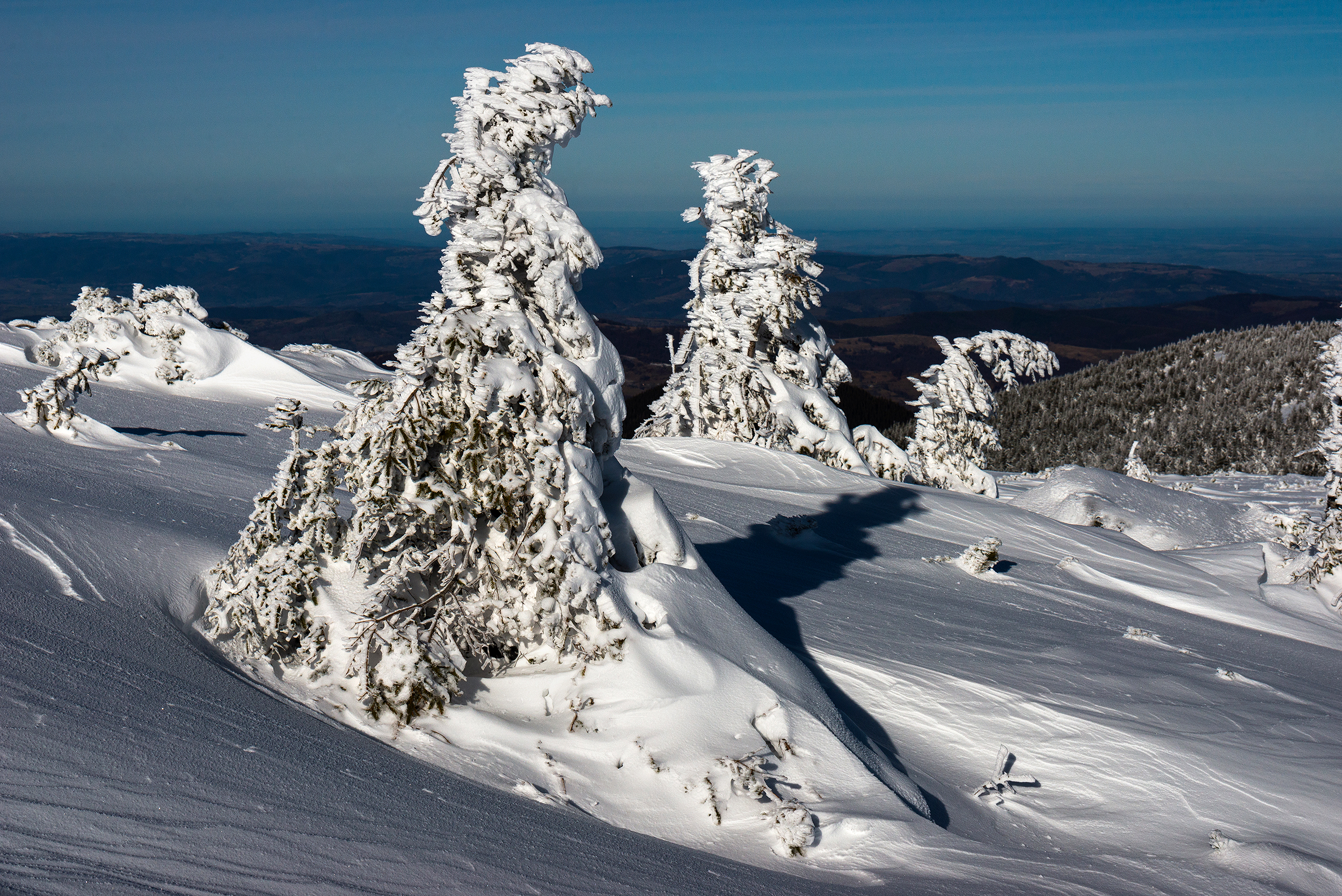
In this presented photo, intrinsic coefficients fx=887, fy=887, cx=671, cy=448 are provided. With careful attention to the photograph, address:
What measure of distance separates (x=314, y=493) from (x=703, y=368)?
52.8ft

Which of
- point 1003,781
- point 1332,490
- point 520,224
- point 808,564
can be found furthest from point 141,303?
point 1332,490

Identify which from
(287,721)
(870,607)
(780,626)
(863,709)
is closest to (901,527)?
(870,607)

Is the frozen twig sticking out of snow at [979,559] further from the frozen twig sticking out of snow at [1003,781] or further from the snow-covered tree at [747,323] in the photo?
the snow-covered tree at [747,323]

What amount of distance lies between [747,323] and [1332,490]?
40.1 feet

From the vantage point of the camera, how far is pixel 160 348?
54.6ft

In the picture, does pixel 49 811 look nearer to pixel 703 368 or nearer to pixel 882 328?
pixel 703 368

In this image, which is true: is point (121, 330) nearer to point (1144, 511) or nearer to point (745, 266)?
point (745, 266)

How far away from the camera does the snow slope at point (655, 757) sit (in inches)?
160

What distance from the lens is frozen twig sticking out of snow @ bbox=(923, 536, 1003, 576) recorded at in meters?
13.0

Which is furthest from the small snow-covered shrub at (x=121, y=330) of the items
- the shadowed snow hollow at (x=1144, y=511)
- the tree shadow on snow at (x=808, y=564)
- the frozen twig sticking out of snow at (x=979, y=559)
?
the shadowed snow hollow at (x=1144, y=511)

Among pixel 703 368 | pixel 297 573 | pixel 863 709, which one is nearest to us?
pixel 297 573

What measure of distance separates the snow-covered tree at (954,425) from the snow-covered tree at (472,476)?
1841 centimetres

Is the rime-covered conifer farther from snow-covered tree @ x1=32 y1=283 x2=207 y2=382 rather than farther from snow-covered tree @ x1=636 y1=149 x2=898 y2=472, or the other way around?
snow-covered tree @ x1=636 y1=149 x2=898 y2=472

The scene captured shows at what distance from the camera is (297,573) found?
6.34m
